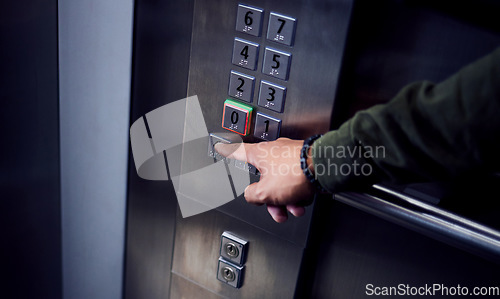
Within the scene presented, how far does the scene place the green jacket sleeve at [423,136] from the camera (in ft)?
1.51

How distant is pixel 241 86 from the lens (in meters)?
0.69

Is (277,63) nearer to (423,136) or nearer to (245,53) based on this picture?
(245,53)

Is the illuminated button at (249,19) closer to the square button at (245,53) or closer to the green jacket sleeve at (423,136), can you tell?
the square button at (245,53)

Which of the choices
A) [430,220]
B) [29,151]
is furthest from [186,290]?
[430,220]

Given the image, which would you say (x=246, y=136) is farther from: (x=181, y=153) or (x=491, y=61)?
(x=491, y=61)

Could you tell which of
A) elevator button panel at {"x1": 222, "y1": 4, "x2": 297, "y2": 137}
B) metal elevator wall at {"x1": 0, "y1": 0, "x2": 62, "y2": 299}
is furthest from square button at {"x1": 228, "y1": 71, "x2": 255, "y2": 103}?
metal elevator wall at {"x1": 0, "y1": 0, "x2": 62, "y2": 299}

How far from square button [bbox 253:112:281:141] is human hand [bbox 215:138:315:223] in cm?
2

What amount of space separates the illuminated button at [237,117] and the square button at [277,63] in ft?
0.22

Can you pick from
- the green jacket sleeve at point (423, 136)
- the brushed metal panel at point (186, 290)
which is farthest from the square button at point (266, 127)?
the brushed metal panel at point (186, 290)

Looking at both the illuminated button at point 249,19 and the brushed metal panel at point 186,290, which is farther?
the brushed metal panel at point 186,290

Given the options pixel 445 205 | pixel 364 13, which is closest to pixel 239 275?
pixel 445 205

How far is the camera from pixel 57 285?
1080mm

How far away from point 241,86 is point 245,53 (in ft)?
0.17

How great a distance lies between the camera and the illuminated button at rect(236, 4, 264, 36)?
64 centimetres
